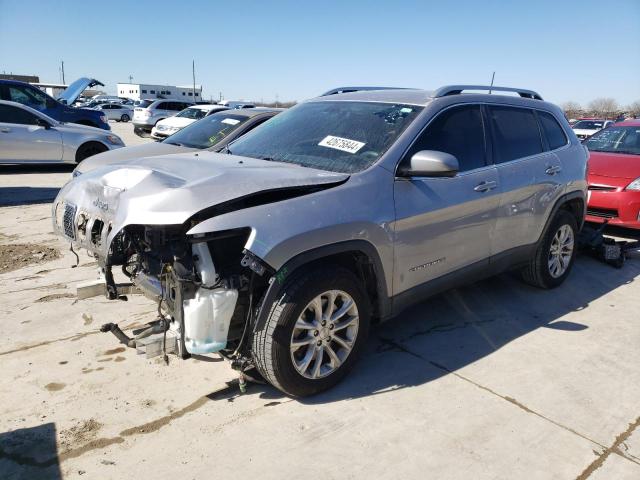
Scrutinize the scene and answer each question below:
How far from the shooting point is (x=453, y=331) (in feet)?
13.6

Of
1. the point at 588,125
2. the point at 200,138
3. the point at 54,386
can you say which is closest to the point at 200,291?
the point at 54,386

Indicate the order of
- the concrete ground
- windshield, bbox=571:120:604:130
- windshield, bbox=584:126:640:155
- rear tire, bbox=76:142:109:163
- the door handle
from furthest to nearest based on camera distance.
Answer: windshield, bbox=571:120:604:130 < rear tire, bbox=76:142:109:163 < windshield, bbox=584:126:640:155 < the door handle < the concrete ground

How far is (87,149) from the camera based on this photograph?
1152 cm

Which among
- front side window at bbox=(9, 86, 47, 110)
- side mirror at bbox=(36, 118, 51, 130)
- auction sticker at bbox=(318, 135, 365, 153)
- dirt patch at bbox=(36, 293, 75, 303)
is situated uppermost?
front side window at bbox=(9, 86, 47, 110)

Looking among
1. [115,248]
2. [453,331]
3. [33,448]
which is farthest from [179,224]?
[453,331]

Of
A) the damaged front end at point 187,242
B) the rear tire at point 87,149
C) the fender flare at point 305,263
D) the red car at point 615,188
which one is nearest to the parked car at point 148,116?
the rear tire at point 87,149

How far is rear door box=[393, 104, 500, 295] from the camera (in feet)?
11.1

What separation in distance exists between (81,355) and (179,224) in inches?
59.1

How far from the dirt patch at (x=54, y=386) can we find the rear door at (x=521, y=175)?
330 centimetres

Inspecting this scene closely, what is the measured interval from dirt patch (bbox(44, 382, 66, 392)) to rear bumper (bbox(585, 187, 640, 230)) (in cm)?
628

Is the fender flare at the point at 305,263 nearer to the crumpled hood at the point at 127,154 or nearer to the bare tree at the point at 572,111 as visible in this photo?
the crumpled hood at the point at 127,154

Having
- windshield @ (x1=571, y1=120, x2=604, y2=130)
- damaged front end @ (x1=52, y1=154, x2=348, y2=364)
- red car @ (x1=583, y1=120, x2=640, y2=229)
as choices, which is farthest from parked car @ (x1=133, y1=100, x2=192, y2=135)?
damaged front end @ (x1=52, y1=154, x2=348, y2=364)

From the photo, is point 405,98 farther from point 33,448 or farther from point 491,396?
point 33,448

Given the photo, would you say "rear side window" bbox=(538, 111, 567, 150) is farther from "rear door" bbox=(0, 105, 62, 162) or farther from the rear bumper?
"rear door" bbox=(0, 105, 62, 162)
